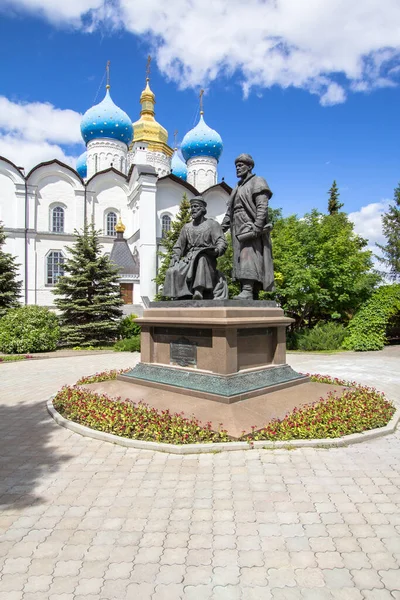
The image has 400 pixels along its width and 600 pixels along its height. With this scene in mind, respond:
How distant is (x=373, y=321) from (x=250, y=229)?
11.9 meters

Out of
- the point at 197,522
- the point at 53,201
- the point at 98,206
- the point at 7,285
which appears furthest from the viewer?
the point at 98,206

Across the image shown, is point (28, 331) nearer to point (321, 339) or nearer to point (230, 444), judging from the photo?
point (321, 339)

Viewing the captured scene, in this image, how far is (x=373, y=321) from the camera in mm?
16344

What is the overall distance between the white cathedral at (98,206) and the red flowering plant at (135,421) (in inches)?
897

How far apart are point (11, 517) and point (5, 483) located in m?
0.66

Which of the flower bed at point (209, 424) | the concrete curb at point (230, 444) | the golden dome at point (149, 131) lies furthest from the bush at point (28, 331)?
the golden dome at point (149, 131)

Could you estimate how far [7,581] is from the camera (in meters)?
2.34

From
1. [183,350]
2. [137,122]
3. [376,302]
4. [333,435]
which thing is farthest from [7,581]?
[137,122]

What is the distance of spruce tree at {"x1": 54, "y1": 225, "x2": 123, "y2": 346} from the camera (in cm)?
1789

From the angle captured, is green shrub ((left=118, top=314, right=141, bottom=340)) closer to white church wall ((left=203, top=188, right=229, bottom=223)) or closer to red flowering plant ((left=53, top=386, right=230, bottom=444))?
red flowering plant ((left=53, top=386, right=230, bottom=444))

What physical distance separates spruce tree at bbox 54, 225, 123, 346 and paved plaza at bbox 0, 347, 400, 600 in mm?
13314

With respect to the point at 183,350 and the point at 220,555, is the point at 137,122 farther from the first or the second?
the point at 220,555

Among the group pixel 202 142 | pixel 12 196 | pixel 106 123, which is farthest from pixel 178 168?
pixel 12 196

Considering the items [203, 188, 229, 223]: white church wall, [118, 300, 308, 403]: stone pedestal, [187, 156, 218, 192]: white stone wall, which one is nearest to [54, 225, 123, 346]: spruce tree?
[118, 300, 308, 403]: stone pedestal
